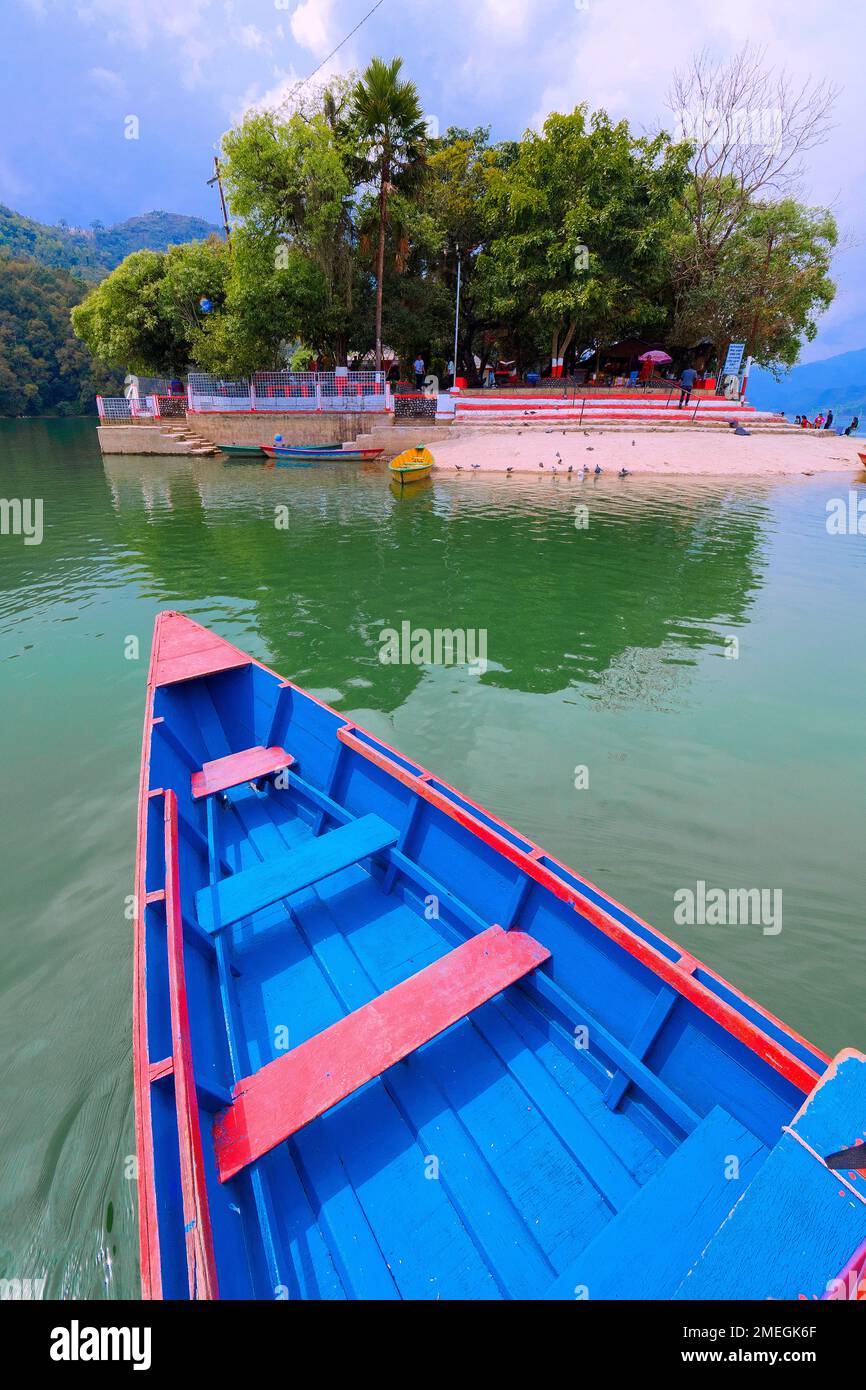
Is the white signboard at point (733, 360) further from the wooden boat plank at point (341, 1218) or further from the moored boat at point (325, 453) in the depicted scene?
the wooden boat plank at point (341, 1218)

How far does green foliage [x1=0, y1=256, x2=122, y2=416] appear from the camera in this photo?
3056 inches

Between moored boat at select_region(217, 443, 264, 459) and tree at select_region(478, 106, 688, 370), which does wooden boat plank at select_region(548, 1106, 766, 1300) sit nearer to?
moored boat at select_region(217, 443, 264, 459)

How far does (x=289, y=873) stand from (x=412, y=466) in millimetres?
23621

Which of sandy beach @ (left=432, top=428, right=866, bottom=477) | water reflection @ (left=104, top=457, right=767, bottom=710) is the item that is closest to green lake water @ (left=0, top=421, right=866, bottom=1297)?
water reflection @ (left=104, top=457, right=767, bottom=710)

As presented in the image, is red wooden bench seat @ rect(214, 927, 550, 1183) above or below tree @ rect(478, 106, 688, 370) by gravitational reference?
below

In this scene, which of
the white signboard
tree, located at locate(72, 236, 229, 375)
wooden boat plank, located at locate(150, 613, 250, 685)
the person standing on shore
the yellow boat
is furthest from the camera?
the white signboard

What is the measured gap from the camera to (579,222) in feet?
102

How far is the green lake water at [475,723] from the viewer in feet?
13.6

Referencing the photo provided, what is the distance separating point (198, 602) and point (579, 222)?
1263 inches

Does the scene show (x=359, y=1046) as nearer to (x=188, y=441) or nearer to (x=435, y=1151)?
(x=435, y=1151)

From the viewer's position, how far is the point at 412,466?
2530cm

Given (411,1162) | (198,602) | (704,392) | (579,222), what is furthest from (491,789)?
(704,392)

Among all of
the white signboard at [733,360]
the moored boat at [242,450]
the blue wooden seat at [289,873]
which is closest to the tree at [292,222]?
the moored boat at [242,450]

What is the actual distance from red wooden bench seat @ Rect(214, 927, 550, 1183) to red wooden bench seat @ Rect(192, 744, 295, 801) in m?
2.96
